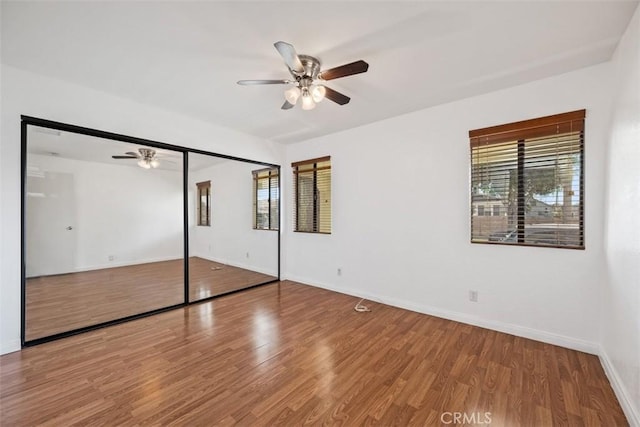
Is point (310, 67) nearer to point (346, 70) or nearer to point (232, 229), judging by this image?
point (346, 70)

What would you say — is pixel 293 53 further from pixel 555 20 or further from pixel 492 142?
pixel 492 142

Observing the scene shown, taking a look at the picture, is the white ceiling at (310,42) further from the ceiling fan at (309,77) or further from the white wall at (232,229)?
the white wall at (232,229)

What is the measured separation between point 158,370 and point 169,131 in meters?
2.78

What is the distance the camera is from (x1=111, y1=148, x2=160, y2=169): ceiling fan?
129 inches

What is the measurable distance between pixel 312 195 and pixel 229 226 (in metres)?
1.56

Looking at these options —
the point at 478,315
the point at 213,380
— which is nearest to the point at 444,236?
the point at 478,315

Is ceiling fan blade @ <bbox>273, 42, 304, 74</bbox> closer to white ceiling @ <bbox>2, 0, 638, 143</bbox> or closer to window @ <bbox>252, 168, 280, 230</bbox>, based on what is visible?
white ceiling @ <bbox>2, 0, 638, 143</bbox>

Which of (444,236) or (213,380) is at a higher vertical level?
(444,236)

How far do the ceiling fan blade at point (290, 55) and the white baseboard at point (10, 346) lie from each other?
3.45 metres

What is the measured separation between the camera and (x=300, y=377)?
6.57 ft

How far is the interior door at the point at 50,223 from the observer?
2508 millimetres

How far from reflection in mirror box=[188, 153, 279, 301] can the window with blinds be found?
10.8ft

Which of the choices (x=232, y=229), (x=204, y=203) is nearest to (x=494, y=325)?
(x=232, y=229)

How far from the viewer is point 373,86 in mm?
2654
